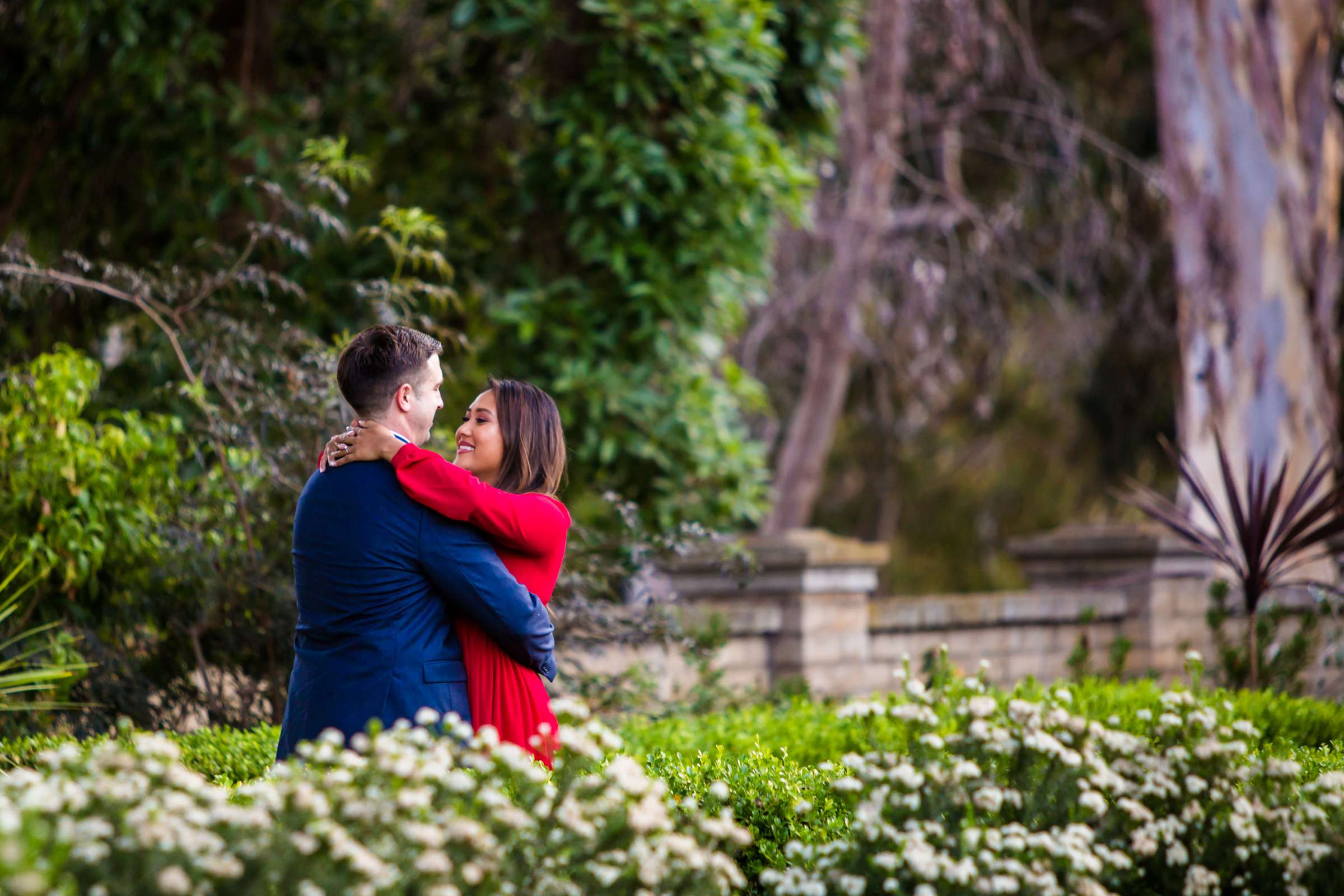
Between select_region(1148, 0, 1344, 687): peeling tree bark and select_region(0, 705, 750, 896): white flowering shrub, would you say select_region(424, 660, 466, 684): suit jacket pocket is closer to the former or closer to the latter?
select_region(0, 705, 750, 896): white flowering shrub

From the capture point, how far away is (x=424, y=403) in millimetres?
3426

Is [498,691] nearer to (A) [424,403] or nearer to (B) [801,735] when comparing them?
(A) [424,403]

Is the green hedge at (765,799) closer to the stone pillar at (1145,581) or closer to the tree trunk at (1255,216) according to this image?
the stone pillar at (1145,581)

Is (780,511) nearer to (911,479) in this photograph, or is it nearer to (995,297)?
(995,297)

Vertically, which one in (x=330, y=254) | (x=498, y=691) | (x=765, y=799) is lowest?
(x=765, y=799)

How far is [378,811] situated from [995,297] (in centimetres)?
1024

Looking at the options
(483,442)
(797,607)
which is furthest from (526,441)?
(797,607)

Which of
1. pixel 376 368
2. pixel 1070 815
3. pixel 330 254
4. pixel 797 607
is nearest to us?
pixel 1070 815

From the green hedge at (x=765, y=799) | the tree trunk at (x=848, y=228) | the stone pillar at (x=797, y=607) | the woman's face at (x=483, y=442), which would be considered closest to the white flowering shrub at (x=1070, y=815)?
the green hedge at (x=765, y=799)

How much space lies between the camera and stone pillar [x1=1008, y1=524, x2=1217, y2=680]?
9.28 m

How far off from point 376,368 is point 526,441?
1.49 feet

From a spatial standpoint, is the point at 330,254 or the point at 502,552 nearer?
the point at 502,552

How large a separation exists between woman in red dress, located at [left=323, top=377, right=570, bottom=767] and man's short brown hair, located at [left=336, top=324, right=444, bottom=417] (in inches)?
2.5

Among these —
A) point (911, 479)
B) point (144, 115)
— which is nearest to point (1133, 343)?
point (911, 479)
